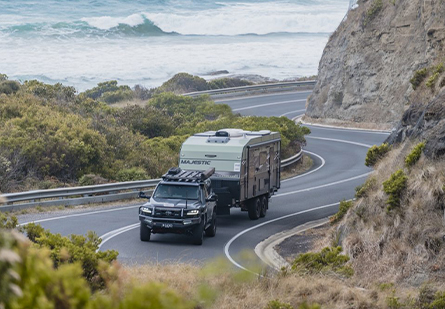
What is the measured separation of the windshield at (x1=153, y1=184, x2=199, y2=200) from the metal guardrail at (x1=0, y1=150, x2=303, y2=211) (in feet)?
15.1

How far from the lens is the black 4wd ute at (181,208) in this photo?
17953mm

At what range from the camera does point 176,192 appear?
19.0 meters

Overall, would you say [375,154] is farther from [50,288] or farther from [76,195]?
[50,288]

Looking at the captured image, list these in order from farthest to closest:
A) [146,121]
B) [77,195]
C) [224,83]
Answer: [224,83] → [146,121] → [77,195]

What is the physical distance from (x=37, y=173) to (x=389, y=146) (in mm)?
12552

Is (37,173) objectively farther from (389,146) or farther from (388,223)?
(388,223)

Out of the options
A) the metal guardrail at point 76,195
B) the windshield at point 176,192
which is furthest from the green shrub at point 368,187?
the metal guardrail at point 76,195

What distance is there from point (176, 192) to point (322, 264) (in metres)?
7.28

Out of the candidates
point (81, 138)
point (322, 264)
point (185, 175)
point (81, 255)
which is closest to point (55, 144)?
point (81, 138)

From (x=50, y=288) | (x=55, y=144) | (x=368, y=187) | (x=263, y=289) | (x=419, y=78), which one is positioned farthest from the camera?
(x=55, y=144)

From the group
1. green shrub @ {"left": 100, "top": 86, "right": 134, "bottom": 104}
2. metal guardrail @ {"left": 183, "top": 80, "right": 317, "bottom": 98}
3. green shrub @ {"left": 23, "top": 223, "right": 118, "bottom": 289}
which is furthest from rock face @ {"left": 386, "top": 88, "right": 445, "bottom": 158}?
metal guardrail @ {"left": 183, "top": 80, "right": 317, "bottom": 98}

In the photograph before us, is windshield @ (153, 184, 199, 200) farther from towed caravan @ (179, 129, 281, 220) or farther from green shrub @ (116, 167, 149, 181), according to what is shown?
green shrub @ (116, 167, 149, 181)

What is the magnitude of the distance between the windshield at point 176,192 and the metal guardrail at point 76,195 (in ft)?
15.1

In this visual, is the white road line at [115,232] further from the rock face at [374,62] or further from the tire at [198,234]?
the rock face at [374,62]
